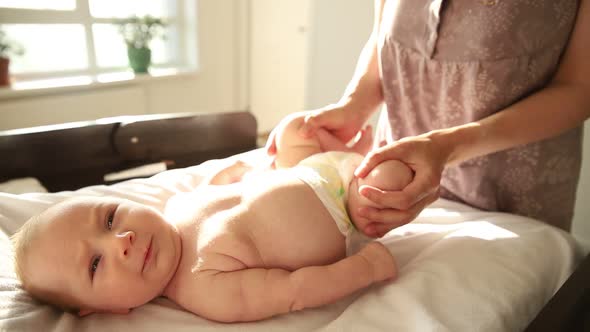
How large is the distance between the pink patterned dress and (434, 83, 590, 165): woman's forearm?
0.07m

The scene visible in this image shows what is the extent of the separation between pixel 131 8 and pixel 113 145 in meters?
1.92

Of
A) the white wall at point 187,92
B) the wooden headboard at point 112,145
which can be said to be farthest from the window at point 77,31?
the wooden headboard at point 112,145

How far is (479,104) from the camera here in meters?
0.87

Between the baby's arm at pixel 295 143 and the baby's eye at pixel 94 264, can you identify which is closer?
the baby's eye at pixel 94 264

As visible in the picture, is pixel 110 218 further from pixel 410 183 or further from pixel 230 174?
pixel 410 183

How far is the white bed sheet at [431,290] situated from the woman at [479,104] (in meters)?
0.10

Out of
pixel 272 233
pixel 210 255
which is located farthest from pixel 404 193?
pixel 210 255

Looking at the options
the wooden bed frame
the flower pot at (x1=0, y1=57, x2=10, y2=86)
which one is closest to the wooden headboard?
the wooden bed frame

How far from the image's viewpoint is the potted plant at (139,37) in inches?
105

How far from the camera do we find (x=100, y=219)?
2.54ft

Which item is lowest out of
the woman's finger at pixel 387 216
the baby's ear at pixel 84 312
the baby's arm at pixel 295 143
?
the baby's ear at pixel 84 312

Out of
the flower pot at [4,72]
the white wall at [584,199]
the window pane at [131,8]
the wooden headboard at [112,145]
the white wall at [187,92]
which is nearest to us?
the wooden headboard at [112,145]

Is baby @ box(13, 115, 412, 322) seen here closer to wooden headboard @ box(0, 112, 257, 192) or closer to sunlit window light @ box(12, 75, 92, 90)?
wooden headboard @ box(0, 112, 257, 192)

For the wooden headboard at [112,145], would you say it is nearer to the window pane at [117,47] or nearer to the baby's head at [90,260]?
the baby's head at [90,260]
